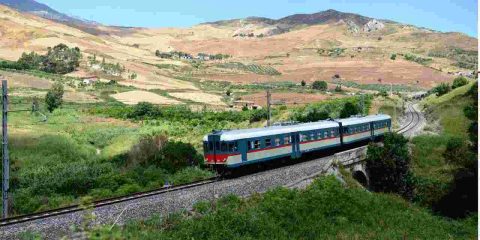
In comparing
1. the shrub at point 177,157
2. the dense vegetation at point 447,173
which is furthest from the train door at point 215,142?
the dense vegetation at point 447,173

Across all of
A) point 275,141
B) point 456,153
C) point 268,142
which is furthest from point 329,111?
point 268,142

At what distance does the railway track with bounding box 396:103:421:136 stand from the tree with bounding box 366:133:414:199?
2099cm

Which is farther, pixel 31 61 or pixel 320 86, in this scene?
pixel 31 61

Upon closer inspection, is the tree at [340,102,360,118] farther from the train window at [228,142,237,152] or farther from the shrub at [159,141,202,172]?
the train window at [228,142,237,152]

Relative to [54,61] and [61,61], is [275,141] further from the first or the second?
[61,61]

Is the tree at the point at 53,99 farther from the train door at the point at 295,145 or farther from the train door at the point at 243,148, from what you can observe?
the train door at the point at 243,148

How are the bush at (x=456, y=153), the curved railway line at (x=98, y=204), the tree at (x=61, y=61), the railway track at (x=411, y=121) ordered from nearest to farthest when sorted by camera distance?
the curved railway line at (x=98, y=204) < the bush at (x=456, y=153) < the railway track at (x=411, y=121) < the tree at (x=61, y=61)

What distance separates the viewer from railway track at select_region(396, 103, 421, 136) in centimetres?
6806

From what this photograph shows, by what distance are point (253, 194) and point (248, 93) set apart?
107 meters

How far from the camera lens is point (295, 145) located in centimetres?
3784

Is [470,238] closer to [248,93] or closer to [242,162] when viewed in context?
[242,162]

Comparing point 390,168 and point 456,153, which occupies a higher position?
point 456,153

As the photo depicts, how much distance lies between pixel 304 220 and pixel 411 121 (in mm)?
61178

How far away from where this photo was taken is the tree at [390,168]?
43.0m
